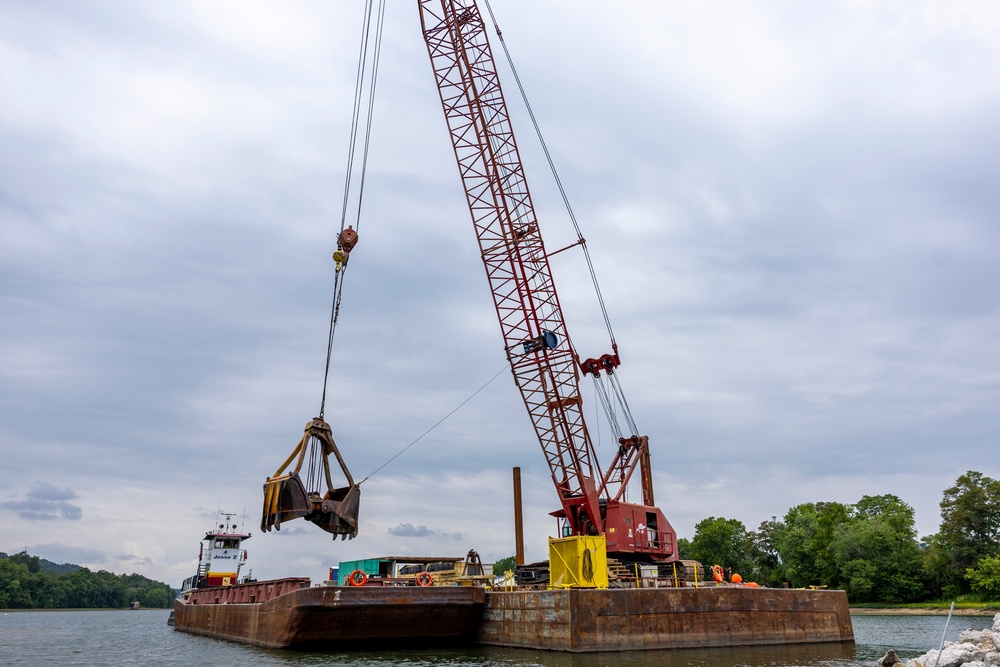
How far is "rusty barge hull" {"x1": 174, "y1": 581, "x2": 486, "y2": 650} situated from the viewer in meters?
26.3

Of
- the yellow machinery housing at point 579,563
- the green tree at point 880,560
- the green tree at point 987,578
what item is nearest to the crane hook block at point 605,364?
the yellow machinery housing at point 579,563

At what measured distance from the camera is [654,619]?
25906 millimetres

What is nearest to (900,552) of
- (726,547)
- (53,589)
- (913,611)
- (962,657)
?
(913,611)

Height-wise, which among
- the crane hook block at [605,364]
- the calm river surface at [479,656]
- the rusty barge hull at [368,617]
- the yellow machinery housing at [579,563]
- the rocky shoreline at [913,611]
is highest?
the crane hook block at [605,364]

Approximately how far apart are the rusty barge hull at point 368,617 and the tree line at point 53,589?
132172mm

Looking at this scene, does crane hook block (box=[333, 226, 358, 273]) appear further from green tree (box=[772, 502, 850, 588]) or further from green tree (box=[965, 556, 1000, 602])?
green tree (box=[772, 502, 850, 588])

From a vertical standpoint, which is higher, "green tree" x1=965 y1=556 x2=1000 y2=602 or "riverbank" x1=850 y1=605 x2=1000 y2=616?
"green tree" x1=965 y1=556 x2=1000 y2=602

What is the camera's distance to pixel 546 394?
→ 37000mm

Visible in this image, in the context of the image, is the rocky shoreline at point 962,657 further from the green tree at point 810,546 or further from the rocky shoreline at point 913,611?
the green tree at point 810,546

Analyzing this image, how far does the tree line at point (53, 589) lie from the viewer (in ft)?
433

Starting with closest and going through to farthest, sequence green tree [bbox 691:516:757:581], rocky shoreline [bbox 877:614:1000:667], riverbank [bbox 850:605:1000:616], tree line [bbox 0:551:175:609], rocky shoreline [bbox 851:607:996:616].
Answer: rocky shoreline [bbox 877:614:1000:667], riverbank [bbox 850:605:1000:616], rocky shoreline [bbox 851:607:996:616], green tree [bbox 691:516:757:581], tree line [bbox 0:551:175:609]

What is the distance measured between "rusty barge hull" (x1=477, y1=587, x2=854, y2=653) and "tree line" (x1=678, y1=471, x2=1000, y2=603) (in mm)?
42199

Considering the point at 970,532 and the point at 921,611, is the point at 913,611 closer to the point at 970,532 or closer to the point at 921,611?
the point at 921,611

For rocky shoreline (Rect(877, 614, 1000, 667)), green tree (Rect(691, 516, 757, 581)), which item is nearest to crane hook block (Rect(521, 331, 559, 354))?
rocky shoreline (Rect(877, 614, 1000, 667))
